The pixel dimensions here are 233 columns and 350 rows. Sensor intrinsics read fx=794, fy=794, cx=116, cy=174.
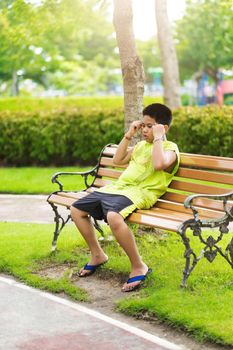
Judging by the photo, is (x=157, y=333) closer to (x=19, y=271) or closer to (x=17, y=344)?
(x=17, y=344)

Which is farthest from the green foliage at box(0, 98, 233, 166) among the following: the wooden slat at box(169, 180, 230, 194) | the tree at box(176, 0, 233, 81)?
the tree at box(176, 0, 233, 81)


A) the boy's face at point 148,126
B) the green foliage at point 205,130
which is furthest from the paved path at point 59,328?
the green foliage at point 205,130

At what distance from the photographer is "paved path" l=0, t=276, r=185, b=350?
5.00m

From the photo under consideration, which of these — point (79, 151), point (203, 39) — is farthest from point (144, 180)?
point (203, 39)

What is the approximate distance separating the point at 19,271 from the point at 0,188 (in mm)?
5336

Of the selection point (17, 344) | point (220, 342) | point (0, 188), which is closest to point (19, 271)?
point (17, 344)

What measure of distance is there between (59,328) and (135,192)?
1553 millimetres

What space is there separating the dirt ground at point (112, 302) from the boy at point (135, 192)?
0.36 feet

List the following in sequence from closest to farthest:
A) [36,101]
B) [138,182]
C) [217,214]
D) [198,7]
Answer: [217,214]
[138,182]
[36,101]
[198,7]

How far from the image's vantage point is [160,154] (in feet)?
20.9

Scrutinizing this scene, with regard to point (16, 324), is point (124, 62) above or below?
above

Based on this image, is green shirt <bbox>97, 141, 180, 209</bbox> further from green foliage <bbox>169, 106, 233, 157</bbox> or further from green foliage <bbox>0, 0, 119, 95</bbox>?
green foliage <bbox>169, 106, 233, 157</bbox>

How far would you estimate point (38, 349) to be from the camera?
493 centimetres

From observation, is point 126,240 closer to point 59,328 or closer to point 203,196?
point 203,196
